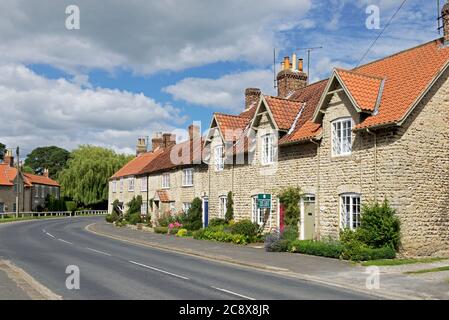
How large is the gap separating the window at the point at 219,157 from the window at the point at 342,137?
11368 millimetres

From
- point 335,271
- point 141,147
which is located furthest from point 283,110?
point 141,147

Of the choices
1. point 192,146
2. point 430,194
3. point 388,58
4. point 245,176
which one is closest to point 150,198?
point 192,146

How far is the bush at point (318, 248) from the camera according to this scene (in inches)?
779

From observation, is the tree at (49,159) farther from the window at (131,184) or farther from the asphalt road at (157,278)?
the asphalt road at (157,278)

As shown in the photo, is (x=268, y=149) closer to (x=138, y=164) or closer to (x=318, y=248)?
(x=318, y=248)

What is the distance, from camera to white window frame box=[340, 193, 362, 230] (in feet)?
68.8

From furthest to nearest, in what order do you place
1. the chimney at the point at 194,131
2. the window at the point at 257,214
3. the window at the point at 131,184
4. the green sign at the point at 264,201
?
the window at the point at 131,184 → the chimney at the point at 194,131 → the window at the point at 257,214 → the green sign at the point at 264,201

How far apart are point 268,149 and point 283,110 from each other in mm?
2361

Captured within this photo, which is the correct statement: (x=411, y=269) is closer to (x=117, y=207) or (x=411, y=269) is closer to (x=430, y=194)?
(x=430, y=194)

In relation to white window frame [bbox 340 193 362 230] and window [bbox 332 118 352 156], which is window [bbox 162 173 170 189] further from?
white window frame [bbox 340 193 362 230]

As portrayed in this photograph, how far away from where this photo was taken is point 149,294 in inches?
459

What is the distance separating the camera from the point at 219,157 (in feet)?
110

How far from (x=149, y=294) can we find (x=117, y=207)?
149 feet

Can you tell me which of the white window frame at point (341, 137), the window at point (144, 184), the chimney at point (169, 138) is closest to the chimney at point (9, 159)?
the chimney at point (169, 138)
